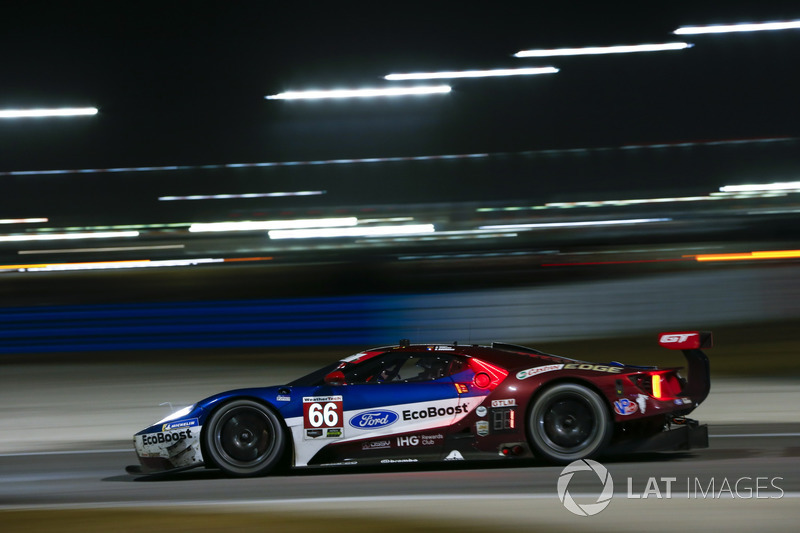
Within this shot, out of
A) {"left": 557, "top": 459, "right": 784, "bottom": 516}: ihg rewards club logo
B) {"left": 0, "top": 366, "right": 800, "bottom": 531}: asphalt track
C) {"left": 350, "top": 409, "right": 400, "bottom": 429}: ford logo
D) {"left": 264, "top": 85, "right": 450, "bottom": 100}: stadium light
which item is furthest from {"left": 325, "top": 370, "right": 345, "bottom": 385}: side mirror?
{"left": 264, "top": 85, "right": 450, "bottom": 100}: stadium light

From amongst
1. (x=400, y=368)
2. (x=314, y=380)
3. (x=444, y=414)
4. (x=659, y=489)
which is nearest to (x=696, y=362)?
(x=659, y=489)

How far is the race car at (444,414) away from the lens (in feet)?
21.4

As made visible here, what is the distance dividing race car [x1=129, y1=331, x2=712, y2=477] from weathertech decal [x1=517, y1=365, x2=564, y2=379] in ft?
0.04

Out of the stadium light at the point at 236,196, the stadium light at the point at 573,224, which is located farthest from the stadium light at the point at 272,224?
the stadium light at the point at 573,224

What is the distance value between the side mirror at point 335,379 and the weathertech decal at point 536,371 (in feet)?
4.41

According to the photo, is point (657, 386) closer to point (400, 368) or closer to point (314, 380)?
point (400, 368)

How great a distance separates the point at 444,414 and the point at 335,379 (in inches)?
35.2

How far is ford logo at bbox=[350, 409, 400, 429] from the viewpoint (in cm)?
660

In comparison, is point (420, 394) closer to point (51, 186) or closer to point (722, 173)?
point (722, 173)

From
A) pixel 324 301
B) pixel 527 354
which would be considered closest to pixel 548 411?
pixel 527 354

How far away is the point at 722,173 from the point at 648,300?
460 inches

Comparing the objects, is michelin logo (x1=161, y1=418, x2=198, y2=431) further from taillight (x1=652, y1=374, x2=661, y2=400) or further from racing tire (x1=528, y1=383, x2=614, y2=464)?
taillight (x1=652, y1=374, x2=661, y2=400)

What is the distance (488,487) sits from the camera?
5961mm

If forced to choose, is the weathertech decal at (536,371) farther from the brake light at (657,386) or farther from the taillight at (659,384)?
the brake light at (657,386)
